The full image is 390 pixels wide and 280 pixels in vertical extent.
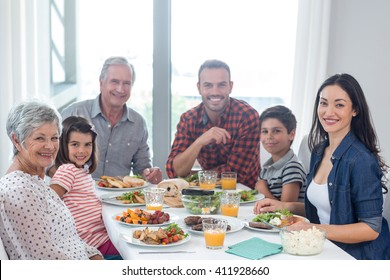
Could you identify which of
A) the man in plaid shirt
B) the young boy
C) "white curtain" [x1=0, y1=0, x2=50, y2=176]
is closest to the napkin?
the young boy

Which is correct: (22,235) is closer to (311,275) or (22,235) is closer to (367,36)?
(311,275)

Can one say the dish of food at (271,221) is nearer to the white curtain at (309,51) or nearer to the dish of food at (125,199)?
the dish of food at (125,199)

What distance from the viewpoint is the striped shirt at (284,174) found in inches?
98.0

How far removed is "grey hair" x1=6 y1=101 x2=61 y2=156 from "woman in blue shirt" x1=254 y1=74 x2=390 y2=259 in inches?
33.9

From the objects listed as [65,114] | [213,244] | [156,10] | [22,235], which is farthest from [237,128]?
[22,235]

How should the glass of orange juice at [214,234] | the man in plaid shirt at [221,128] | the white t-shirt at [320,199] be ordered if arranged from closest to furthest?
the glass of orange juice at [214,234]
the white t-shirt at [320,199]
the man in plaid shirt at [221,128]

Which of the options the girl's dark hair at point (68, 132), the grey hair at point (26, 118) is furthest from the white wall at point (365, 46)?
the grey hair at point (26, 118)

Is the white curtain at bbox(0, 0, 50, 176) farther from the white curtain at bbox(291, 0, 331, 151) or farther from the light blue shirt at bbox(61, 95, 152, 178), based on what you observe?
the white curtain at bbox(291, 0, 331, 151)

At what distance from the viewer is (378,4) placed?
12.6 ft

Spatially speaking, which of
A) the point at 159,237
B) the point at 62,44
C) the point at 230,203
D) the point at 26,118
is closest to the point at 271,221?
the point at 230,203

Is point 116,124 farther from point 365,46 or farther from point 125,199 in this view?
point 365,46

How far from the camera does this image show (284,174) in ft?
8.32

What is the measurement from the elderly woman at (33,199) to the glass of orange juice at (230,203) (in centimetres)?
53

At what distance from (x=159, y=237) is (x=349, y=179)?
0.76m
